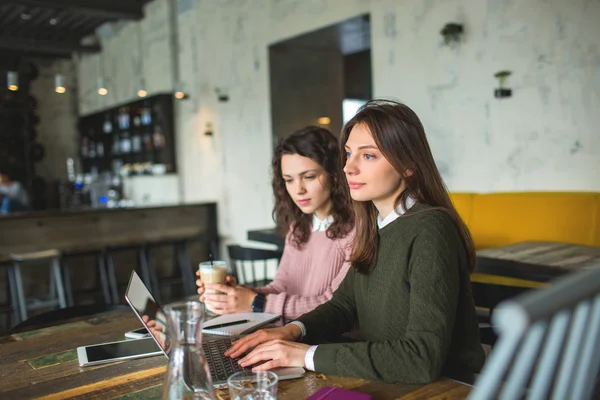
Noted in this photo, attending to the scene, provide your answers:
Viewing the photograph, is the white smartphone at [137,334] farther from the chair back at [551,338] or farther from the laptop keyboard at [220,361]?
the chair back at [551,338]

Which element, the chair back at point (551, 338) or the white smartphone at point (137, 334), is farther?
the white smartphone at point (137, 334)

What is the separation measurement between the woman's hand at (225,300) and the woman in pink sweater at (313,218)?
0.22ft

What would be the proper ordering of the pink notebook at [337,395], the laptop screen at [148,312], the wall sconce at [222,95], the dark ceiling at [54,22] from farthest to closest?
the dark ceiling at [54,22] < the wall sconce at [222,95] < the laptop screen at [148,312] < the pink notebook at [337,395]

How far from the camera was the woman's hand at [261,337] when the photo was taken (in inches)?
54.2

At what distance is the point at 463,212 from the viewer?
4.36 meters

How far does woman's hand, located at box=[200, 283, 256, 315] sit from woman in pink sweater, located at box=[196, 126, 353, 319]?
66 millimetres

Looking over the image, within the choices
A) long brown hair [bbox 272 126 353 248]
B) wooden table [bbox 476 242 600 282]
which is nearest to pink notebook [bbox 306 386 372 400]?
long brown hair [bbox 272 126 353 248]

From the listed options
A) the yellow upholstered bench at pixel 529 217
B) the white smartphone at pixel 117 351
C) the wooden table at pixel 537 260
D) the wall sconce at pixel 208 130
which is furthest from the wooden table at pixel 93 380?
the wall sconce at pixel 208 130

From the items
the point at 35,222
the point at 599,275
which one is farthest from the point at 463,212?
the point at 35,222

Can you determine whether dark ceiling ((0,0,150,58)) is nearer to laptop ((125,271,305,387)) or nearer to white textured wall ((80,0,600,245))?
white textured wall ((80,0,600,245))

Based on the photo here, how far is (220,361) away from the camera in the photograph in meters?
1.33

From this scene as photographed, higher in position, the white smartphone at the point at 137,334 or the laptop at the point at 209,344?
the laptop at the point at 209,344

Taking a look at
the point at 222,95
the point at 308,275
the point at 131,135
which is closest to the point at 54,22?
the point at 131,135

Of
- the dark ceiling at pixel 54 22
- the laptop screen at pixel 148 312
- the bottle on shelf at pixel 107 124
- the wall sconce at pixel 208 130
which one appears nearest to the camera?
the laptop screen at pixel 148 312
